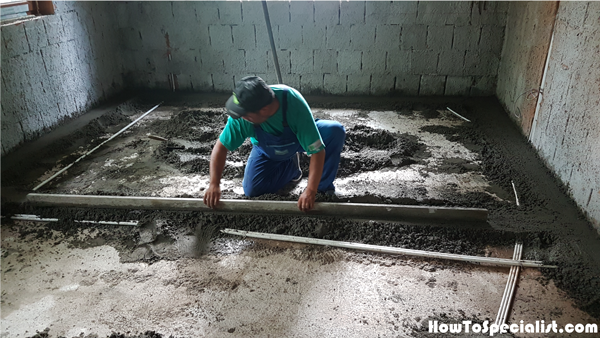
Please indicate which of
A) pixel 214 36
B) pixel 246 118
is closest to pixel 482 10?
pixel 214 36

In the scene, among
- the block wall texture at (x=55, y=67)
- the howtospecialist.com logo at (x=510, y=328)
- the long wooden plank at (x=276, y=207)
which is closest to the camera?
the howtospecialist.com logo at (x=510, y=328)

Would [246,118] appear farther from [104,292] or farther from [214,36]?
[214,36]

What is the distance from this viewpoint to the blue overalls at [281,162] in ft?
9.32

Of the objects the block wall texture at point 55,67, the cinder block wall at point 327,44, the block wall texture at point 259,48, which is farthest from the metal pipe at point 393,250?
the cinder block wall at point 327,44

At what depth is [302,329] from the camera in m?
1.96

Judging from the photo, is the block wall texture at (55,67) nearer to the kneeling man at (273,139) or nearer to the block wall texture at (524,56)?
the kneeling man at (273,139)

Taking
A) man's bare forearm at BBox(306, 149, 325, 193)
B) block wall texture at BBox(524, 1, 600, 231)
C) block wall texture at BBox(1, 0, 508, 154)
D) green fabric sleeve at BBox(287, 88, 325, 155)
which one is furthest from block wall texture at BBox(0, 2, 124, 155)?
block wall texture at BBox(524, 1, 600, 231)

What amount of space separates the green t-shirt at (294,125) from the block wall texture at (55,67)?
2973 mm

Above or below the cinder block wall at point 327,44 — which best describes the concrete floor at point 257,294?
below

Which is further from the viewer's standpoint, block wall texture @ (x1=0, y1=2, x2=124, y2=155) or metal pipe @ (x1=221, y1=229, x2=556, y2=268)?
block wall texture @ (x1=0, y1=2, x2=124, y2=155)

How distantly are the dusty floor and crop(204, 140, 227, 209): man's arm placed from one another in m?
0.26

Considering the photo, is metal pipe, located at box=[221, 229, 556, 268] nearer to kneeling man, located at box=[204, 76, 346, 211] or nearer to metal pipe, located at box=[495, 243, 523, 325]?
metal pipe, located at box=[495, 243, 523, 325]

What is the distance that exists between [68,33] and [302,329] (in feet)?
15.9

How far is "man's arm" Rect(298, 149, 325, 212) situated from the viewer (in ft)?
8.04
